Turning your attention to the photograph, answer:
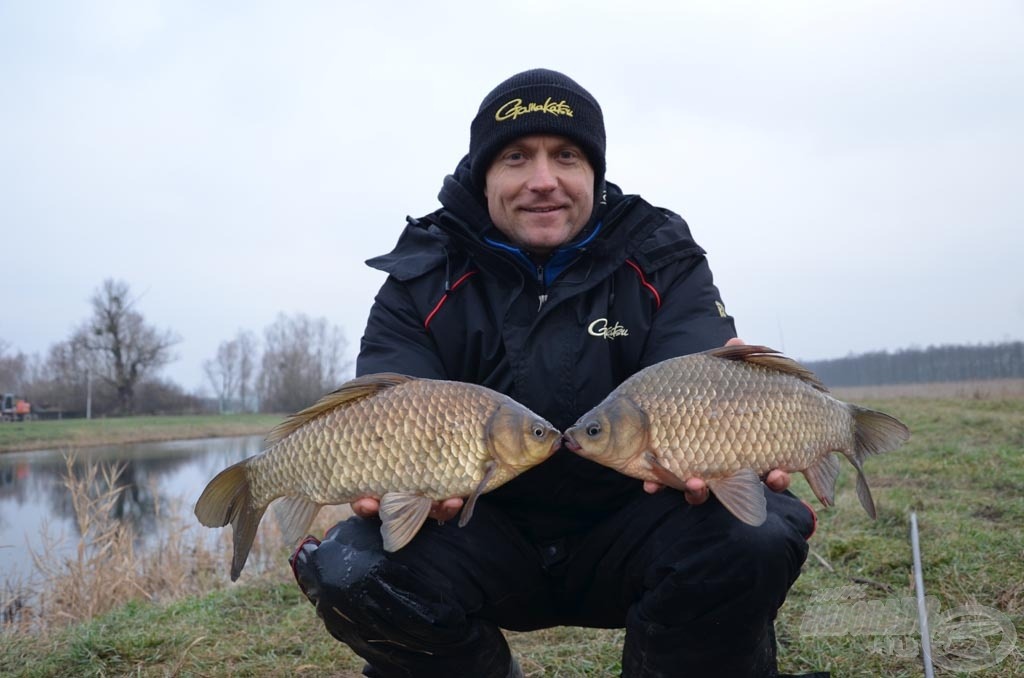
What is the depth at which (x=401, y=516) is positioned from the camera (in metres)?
1.73

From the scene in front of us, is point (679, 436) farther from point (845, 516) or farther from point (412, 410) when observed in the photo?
point (845, 516)

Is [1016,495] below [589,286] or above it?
below

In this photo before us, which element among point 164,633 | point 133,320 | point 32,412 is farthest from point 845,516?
point 133,320

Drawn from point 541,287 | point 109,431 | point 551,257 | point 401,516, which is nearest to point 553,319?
point 541,287

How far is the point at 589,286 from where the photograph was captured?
206cm

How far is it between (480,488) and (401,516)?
188 mm

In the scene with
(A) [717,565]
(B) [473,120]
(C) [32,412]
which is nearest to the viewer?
(A) [717,565]

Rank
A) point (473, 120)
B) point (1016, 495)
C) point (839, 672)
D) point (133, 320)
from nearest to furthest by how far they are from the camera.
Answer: point (839, 672) → point (473, 120) → point (1016, 495) → point (133, 320)

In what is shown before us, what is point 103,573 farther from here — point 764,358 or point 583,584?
point 764,358

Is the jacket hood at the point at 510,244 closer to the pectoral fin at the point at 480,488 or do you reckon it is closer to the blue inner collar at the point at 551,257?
the blue inner collar at the point at 551,257

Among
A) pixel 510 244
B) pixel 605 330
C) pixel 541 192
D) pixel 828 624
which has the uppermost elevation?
pixel 541 192

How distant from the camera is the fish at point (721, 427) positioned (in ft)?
5.56

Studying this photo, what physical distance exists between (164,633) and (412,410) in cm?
170

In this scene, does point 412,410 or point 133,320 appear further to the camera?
point 133,320
